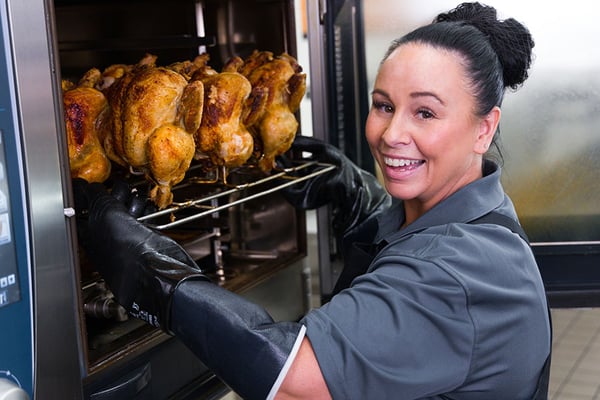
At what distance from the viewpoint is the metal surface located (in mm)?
A: 908

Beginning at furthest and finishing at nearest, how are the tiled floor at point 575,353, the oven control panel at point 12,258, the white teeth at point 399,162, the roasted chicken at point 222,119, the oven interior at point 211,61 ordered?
the tiled floor at point 575,353 < the oven interior at point 211,61 < the roasted chicken at point 222,119 < the white teeth at point 399,162 < the oven control panel at point 12,258

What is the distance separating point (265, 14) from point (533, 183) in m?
0.71

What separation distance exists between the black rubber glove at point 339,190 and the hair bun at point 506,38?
0.49 meters

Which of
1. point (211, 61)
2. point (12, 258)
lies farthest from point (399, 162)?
point (211, 61)

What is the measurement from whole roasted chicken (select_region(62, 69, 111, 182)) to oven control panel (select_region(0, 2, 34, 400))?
36 cm

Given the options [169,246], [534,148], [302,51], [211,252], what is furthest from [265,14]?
[169,246]

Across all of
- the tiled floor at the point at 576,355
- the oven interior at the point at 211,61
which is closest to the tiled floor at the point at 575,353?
the tiled floor at the point at 576,355

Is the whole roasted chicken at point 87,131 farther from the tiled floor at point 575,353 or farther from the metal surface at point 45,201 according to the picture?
the tiled floor at point 575,353

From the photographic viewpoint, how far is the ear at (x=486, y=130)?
124 cm

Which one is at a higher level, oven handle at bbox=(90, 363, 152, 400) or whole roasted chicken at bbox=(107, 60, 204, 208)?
whole roasted chicken at bbox=(107, 60, 204, 208)

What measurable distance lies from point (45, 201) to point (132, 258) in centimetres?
19

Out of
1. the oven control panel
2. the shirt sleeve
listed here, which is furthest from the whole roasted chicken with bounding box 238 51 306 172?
the oven control panel

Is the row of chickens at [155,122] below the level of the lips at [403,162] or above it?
above

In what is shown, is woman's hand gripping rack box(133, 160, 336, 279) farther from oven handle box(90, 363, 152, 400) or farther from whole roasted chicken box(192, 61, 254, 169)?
oven handle box(90, 363, 152, 400)
